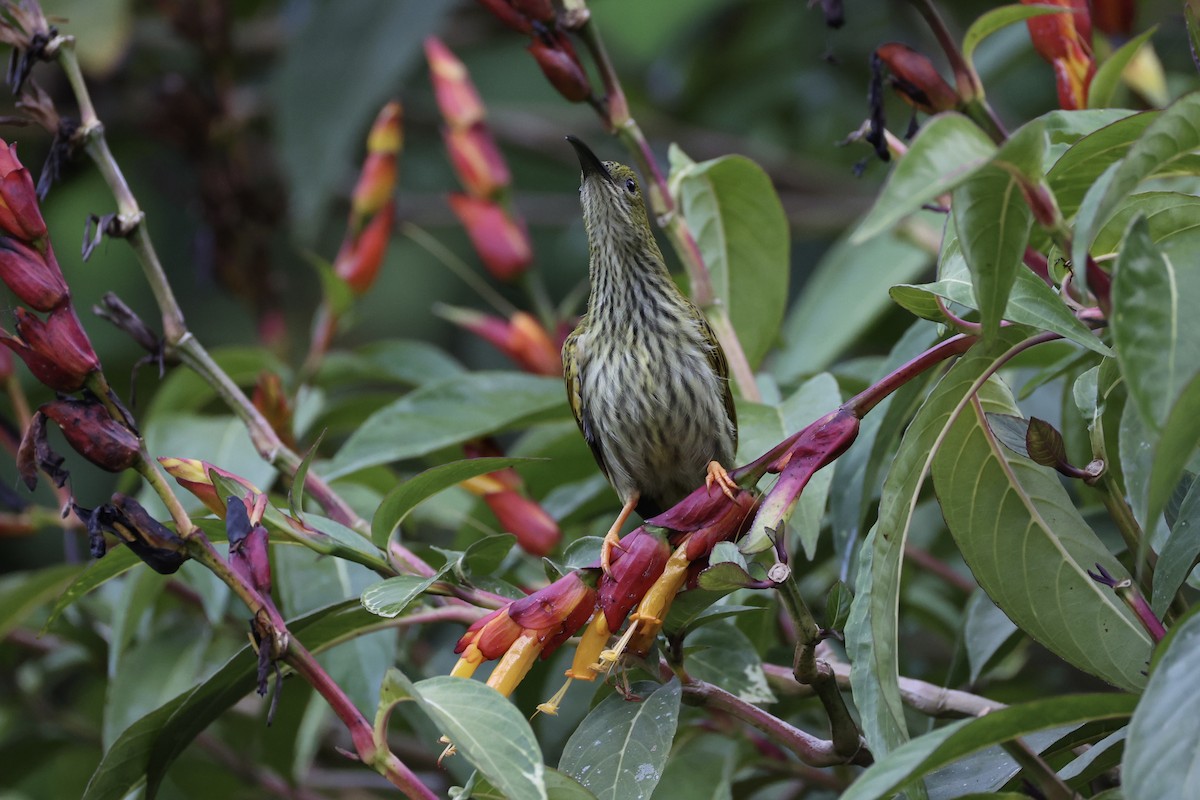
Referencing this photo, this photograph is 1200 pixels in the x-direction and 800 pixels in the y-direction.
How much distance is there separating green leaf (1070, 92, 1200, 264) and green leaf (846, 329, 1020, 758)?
0.22m

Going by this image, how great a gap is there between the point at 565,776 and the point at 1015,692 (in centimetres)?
116

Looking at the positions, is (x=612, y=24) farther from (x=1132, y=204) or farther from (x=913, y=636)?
(x=1132, y=204)

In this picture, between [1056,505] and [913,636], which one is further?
[913,636]

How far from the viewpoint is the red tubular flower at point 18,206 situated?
1433 mm

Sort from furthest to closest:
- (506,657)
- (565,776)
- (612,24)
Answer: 1. (612,24)
2. (506,657)
3. (565,776)

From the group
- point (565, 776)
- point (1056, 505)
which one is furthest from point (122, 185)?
point (1056, 505)

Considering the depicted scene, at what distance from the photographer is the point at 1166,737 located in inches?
39.2

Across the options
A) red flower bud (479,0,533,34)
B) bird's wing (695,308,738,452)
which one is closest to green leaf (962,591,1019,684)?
bird's wing (695,308,738,452)

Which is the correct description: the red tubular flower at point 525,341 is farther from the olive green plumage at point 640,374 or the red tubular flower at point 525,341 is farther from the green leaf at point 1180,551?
the green leaf at point 1180,551

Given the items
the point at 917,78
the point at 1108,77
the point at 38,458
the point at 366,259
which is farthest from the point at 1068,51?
the point at 38,458

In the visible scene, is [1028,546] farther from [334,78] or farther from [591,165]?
[334,78]

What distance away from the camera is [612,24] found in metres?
4.95

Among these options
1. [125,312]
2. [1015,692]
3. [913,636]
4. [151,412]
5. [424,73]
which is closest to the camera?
[125,312]

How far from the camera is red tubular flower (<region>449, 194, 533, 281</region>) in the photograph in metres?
2.78
